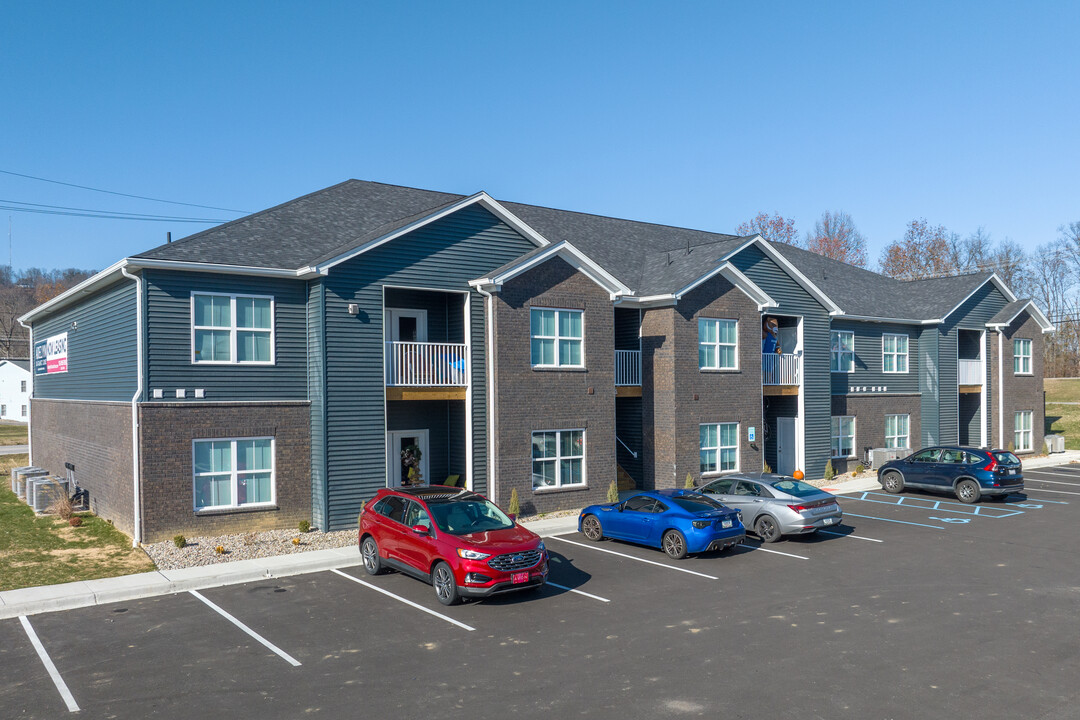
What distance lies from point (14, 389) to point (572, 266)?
227ft

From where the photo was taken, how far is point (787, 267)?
90.3ft

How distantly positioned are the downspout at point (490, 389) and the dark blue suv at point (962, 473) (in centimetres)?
1352

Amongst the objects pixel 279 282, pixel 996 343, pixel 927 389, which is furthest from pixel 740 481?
pixel 996 343

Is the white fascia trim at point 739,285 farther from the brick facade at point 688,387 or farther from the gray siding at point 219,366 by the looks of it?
the gray siding at point 219,366

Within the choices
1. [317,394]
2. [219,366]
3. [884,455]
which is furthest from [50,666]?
[884,455]

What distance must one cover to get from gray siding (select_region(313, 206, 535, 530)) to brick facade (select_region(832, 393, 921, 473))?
1667cm

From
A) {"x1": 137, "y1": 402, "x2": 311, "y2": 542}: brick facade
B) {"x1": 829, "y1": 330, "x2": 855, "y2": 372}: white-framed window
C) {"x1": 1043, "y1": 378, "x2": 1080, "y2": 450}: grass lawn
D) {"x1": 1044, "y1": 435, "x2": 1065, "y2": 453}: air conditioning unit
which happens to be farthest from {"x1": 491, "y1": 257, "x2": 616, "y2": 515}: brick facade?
{"x1": 1043, "y1": 378, "x2": 1080, "y2": 450}: grass lawn

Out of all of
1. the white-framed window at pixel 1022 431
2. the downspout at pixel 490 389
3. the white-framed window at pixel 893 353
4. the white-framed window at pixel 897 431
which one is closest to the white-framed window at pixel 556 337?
the downspout at pixel 490 389

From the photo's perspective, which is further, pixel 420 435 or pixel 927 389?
pixel 927 389

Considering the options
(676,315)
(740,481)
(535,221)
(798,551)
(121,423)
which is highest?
(535,221)

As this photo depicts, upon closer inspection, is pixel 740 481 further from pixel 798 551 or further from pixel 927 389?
pixel 927 389

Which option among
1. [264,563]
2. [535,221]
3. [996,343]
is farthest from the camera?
[996,343]

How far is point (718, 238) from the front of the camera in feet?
110

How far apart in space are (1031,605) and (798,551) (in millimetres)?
4966
